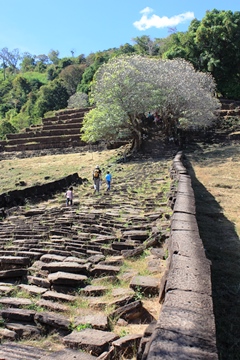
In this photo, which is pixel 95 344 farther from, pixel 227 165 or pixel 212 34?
pixel 212 34

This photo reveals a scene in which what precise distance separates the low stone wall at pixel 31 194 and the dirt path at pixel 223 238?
18.7ft

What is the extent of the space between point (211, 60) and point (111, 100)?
2014cm

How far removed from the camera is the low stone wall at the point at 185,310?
2385 millimetres

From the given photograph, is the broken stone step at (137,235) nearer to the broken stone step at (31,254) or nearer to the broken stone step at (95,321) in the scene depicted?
the broken stone step at (31,254)

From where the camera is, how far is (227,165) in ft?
62.7

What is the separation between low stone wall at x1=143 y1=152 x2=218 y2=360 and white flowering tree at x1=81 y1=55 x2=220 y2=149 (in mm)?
20120

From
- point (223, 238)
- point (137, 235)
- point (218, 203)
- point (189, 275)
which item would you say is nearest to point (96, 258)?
point (137, 235)

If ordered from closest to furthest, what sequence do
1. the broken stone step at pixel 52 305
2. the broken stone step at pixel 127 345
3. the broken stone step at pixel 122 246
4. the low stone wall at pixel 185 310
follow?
the low stone wall at pixel 185 310
the broken stone step at pixel 127 345
the broken stone step at pixel 52 305
the broken stone step at pixel 122 246

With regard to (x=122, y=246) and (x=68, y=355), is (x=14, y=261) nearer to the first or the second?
(x=122, y=246)

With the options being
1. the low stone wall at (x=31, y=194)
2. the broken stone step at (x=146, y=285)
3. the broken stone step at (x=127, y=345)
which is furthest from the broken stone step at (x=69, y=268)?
the low stone wall at (x=31, y=194)

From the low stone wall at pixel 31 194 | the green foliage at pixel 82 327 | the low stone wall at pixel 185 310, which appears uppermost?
the low stone wall at pixel 185 310

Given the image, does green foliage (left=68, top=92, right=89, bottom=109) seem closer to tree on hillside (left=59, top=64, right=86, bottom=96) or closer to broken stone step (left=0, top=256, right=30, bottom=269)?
tree on hillside (left=59, top=64, right=86, bottom=96)

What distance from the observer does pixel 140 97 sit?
23.7 m

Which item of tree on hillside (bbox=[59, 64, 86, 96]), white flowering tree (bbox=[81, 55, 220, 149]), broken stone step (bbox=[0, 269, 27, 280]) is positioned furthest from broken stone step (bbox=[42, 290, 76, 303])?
tree on hillside (bbox=[59, 64, 86, 96])
